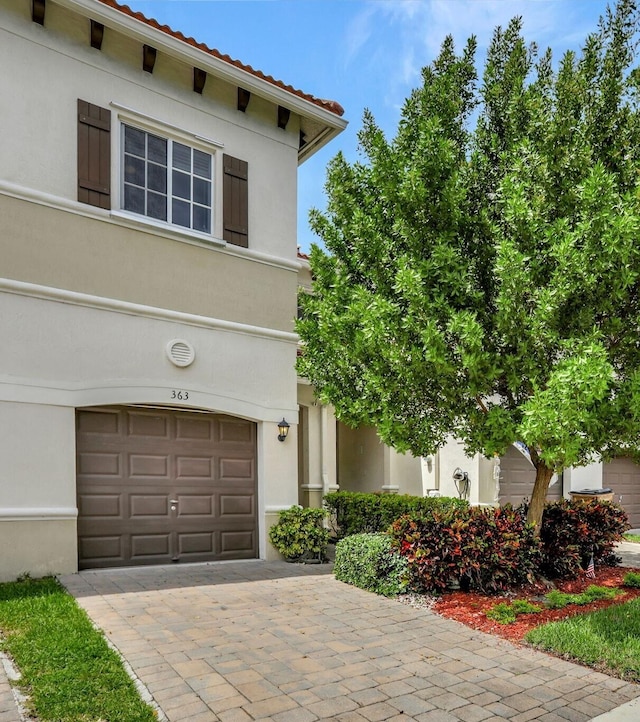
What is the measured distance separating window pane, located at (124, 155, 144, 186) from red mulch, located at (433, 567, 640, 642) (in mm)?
7497

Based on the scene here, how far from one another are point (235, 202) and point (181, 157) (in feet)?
3.68

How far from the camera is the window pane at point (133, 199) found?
367 inches

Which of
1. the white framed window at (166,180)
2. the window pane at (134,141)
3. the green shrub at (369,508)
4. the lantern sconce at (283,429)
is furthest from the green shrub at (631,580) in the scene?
the window pane at (134,141)

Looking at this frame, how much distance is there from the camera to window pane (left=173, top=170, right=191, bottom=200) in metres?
9.83

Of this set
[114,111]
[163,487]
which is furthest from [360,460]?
[114,111]

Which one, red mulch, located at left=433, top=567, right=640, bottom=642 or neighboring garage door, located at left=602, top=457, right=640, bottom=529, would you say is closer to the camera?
red mulch, located at left=433, top=567, right=640, bottom=642

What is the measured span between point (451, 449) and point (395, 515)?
4008 millimetres

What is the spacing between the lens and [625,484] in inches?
701

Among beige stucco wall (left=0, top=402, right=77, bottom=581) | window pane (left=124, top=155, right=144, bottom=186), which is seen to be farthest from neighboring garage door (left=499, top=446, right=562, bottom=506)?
window pane (left=124, top=155, right=144, bottom=186)

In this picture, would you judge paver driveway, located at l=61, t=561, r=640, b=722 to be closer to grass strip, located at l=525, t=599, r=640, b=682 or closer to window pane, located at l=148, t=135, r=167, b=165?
grass strip, located at l=525, t=599, r=640, b=682

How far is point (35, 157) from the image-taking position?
332 inches

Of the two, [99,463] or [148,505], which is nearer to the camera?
[99,463]

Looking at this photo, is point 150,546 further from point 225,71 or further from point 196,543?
point 225,71

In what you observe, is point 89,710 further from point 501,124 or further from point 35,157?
point 501,124
